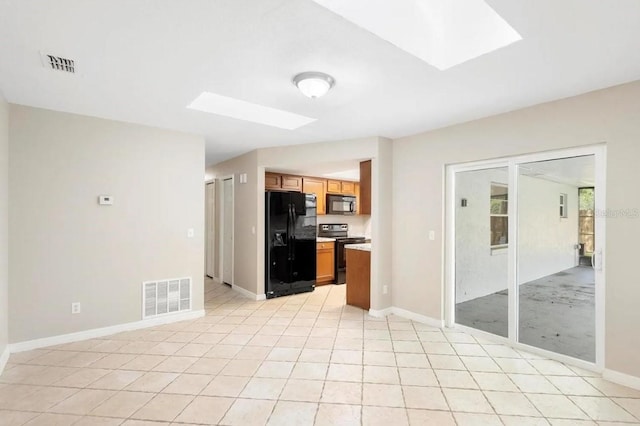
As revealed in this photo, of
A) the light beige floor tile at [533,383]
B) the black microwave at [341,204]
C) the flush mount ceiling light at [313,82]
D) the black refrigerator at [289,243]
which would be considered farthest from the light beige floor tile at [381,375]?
the black microwave at [341,204]

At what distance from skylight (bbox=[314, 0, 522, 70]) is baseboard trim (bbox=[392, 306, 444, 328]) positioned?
114 inches

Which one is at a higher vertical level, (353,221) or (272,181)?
(272,181)

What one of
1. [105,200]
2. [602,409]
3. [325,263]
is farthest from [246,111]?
[602,409]

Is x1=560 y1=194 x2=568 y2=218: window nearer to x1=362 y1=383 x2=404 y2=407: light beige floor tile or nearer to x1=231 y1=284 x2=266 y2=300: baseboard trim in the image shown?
x1=362 y1=383 x2=404 y2=407: light beige floor tile

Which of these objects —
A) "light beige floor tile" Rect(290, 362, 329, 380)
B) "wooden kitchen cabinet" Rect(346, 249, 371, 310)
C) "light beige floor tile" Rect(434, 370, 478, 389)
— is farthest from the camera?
"wooden kitchen cabinet" Rect(346, 249, 371, 310)

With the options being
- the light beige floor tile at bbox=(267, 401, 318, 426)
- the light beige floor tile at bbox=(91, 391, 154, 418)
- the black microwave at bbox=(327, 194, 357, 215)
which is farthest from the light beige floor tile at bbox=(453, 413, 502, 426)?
the black microwave at bbox=(327, 194, 357, 215)

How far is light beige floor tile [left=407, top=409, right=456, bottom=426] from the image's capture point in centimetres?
201

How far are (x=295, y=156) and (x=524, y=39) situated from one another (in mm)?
3243

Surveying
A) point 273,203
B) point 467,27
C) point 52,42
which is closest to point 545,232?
point 467,27

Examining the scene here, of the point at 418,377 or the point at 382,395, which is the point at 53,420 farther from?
the point at 418,377

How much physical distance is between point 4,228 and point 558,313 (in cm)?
531

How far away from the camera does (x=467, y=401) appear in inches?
88.8

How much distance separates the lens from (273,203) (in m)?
5.02

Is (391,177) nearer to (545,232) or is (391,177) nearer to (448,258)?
(448,258)
